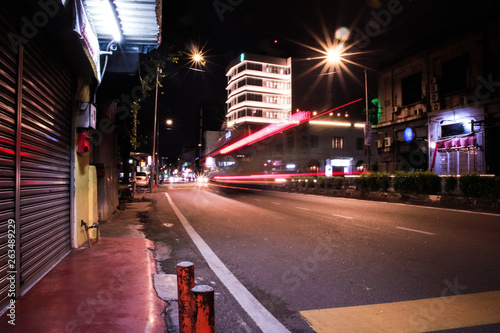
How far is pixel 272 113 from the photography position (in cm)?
8744

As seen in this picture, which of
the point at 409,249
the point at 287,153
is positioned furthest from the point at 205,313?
the point at 287,153

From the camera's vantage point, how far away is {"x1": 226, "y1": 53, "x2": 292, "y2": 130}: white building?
84.3 meters

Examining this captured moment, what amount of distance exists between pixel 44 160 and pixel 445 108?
2646 centimetres

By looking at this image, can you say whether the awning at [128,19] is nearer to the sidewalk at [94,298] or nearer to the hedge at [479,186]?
the sidewalk at [94,298]

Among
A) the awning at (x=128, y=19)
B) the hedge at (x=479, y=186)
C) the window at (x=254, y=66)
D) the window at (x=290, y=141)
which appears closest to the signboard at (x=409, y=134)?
the hedge at (x=479, y=186)

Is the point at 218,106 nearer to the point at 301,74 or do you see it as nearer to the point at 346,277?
the point at 301,74

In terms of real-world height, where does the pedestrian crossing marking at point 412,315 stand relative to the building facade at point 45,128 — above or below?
below

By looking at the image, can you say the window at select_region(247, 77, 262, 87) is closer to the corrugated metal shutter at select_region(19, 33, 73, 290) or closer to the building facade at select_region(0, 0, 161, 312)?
the building facade at select_region(0, 0, 161, 312)

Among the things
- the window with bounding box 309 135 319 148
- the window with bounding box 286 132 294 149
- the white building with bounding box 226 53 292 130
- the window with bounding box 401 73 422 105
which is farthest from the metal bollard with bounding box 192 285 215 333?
the white building with bounding box 226 53 292 130

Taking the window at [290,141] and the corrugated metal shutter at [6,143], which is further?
the window at [290,141]

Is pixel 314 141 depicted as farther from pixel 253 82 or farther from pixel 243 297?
pixel 243 297

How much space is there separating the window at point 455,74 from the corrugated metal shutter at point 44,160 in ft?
83.3

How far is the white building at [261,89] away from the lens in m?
84.3

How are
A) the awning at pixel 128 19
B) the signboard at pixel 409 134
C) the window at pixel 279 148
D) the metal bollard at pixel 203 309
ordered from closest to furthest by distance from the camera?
the metal bollard at pixel 203 309, the awning at pixel 128 19, the signboard at pixel 409 134, the window at pixel 279 148
